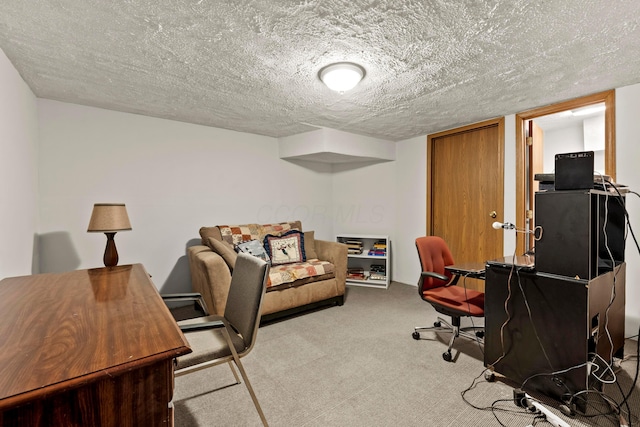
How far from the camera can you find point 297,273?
3.10 metres

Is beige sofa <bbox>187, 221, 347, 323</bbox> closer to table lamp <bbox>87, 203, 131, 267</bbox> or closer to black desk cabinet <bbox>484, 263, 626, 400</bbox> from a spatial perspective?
table lamp <bbox>87, 203, 131, 267</bbox>

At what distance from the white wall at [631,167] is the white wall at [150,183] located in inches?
141

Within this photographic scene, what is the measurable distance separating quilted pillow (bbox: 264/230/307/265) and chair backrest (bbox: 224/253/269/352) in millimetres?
1682

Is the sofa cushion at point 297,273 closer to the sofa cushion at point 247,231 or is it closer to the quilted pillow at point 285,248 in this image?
the quilted pillow at point 285,248

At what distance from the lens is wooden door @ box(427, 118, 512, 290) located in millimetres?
3422

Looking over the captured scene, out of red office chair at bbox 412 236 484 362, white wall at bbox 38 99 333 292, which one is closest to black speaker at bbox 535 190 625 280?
red office chair at bbox 412 236 484 362

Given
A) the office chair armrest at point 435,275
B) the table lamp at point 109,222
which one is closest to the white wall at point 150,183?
the table lamp at point 109,222

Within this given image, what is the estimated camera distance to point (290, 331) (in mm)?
2775

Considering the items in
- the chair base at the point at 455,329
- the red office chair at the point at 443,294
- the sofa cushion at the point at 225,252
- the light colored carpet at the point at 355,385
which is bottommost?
the light colored carpet at the point at 355,385

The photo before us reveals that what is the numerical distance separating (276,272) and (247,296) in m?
1.45

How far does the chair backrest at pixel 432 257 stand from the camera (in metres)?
2.52

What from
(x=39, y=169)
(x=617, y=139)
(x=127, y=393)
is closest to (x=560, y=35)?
(x=617, y=139)

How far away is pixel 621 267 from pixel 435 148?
2454 mm

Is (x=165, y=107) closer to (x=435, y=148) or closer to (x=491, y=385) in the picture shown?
(x=435, y=148)
